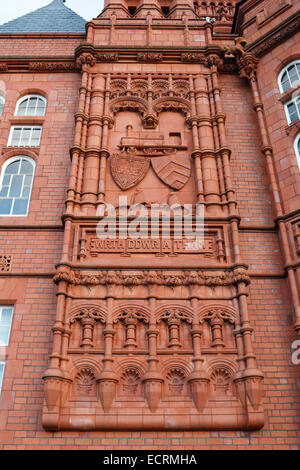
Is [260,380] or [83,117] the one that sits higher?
[83,117]

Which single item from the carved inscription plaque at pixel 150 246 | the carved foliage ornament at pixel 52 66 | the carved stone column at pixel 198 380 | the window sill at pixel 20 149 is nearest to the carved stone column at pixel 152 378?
the carved stone column at pixel 198 380

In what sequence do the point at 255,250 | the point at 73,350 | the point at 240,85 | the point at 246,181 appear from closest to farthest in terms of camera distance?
the point at 73,350 < the point at 255,250 < the point at 246,181 < the point at 240,85

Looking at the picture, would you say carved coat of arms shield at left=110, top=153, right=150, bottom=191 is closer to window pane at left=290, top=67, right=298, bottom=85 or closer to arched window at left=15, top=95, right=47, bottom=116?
arched window at left=15, top=95, right=47, bottom=116

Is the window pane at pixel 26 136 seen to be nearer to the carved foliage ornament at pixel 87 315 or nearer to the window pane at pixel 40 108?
the window pane at pixel 40 108

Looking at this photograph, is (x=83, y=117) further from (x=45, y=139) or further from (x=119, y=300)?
(x=119, y=300)

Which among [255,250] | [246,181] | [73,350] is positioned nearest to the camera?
[73,350]

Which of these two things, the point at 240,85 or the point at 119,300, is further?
the point at 240,85

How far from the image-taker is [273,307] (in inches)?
408

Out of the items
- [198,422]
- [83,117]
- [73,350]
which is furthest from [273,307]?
[83,117]

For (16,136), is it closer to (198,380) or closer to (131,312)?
(131,312)

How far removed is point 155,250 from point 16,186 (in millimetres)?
4296

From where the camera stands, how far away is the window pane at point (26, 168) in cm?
1290

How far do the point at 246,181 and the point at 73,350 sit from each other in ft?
20.5

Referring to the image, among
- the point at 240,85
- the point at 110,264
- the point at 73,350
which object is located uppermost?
the point at 240,85
